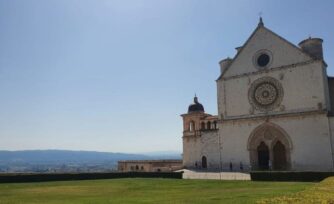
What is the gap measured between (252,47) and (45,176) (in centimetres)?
2718

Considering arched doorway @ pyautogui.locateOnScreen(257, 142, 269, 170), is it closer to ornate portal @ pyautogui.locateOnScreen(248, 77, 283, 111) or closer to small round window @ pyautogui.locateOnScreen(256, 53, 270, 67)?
ornate portal @ pyautogui.locateOnScreen(248, 77, 283, 111)

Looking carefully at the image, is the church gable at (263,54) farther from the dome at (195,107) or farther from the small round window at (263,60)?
the dome at (195,107)

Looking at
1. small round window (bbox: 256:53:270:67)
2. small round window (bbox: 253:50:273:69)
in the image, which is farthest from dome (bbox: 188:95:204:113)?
small round window (bbox: 256:53:270:67)

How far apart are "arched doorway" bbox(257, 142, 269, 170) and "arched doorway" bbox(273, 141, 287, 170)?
997 millimetres

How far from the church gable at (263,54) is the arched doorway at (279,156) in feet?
29.3

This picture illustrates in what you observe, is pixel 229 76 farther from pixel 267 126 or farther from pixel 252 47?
pixel 267 126

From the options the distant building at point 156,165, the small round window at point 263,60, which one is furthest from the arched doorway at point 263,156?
the distant building at point 156,165

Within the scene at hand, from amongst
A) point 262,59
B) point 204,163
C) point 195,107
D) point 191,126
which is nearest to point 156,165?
point 191,126

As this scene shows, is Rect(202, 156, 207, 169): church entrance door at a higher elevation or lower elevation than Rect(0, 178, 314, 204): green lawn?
higher

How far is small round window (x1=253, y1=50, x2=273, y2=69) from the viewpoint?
4244 cm

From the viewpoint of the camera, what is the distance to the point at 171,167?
176ft

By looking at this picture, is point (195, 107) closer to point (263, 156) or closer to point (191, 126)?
point (191, 126)

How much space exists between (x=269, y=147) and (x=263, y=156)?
1879mm

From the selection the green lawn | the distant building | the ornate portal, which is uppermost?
Result: the ornate portal
